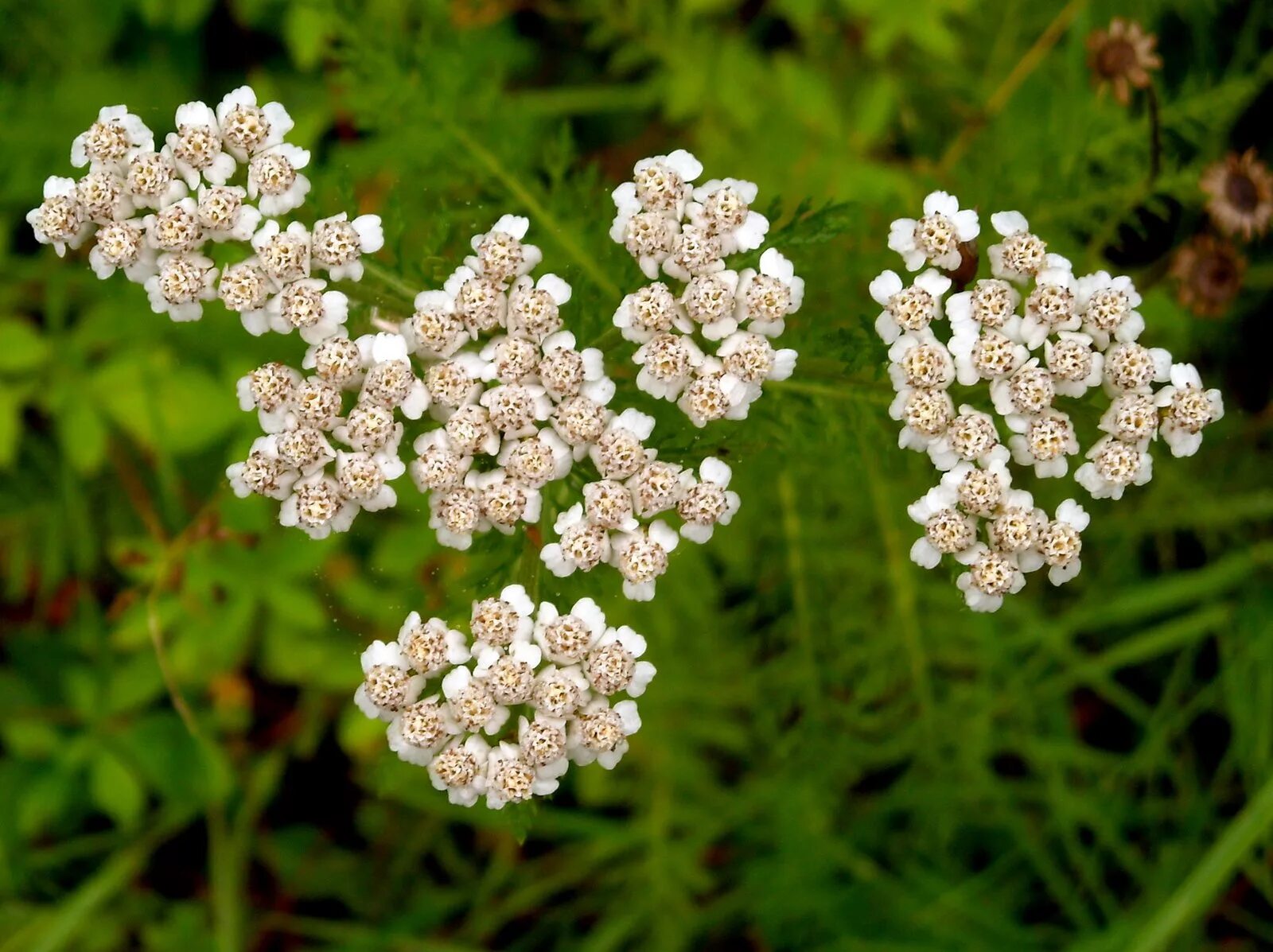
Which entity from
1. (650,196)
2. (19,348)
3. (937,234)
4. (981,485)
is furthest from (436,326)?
(19,348)

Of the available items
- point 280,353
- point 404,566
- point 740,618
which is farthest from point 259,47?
point 740,618

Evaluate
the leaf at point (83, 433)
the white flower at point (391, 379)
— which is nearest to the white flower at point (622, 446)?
the white flower at point (391, 379)

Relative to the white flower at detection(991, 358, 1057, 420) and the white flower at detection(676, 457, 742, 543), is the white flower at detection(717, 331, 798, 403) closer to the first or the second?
the white flower at detection(676, 457, 742, 543)

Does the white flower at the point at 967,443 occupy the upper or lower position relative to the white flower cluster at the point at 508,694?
upper

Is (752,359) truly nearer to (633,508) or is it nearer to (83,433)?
(633,508)

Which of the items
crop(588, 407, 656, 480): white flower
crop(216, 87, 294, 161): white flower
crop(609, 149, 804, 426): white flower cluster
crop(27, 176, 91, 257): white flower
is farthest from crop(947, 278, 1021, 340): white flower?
crop(27, 176, 91, 257): white flower

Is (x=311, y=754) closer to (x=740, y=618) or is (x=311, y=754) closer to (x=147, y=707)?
(x=147, y=707)

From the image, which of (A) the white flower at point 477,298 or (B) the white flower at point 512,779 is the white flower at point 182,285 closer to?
(A) the white flower at point 477,298
